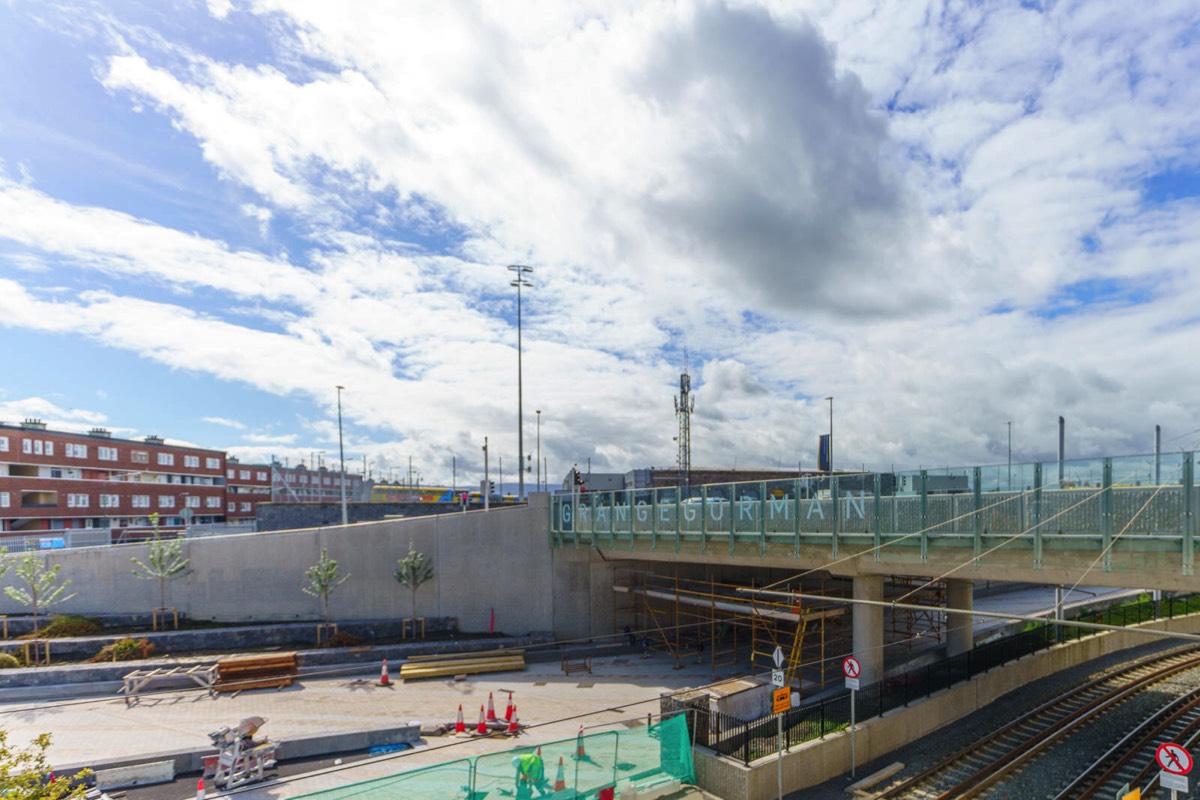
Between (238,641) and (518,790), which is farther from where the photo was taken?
(238,641)

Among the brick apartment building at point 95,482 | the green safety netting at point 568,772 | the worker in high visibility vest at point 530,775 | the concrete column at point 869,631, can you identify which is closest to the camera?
the green safety netting at point 568,772

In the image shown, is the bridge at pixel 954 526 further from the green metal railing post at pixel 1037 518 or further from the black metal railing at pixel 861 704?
the black metal railing at pixel 861 704

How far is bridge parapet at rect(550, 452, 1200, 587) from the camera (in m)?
13.6

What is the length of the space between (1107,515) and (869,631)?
8.67 m

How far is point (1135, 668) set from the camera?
88.5ft

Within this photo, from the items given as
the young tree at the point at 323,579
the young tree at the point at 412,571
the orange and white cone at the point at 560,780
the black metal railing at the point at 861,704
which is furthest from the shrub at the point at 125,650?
the black metal railing at the point at 861,704

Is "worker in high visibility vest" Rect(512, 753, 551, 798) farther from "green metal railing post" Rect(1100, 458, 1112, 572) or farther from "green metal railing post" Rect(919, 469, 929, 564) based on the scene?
"green metal railing post" Rect(1100, 458, 1112, 572)

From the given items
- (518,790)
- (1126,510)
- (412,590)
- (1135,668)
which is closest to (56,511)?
(412,590)

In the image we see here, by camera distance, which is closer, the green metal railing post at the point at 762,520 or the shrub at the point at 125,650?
the green metal railing post at the point at 762,520

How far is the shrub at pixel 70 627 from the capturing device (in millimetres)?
26844

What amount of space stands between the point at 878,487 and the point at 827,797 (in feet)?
26.7

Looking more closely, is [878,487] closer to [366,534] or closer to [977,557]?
[977,557]

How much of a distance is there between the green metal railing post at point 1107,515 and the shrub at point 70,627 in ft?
118

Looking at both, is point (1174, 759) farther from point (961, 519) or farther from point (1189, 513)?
point (961, 519)
